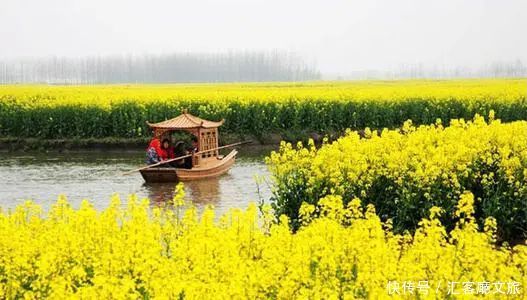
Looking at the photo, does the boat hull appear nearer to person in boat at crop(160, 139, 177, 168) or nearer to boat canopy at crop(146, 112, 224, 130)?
person in boat at crop(160, 139, 177, 168)

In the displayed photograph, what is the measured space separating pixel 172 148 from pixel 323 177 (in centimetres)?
1147

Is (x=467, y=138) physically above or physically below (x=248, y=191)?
above

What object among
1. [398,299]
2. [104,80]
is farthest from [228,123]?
[104,80]

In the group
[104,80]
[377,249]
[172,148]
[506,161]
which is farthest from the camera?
[104,80]

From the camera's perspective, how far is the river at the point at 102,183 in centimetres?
1902

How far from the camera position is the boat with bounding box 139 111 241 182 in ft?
69.2

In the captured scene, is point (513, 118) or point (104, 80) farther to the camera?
point (104, 80)

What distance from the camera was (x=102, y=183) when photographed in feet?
72.0

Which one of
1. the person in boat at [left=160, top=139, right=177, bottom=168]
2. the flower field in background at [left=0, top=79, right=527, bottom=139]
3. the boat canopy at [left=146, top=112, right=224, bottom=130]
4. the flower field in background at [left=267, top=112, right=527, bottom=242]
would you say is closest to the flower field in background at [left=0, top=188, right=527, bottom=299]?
the flower field in background at [left=267, top=112, right=527, bottom=242]

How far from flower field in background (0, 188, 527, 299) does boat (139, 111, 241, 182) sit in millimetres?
12862

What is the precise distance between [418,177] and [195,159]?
1166 cm

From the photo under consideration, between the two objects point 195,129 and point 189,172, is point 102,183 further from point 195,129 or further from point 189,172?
point 195,129

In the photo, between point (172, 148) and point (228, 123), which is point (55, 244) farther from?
point (228, 123)

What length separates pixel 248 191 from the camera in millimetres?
20234
